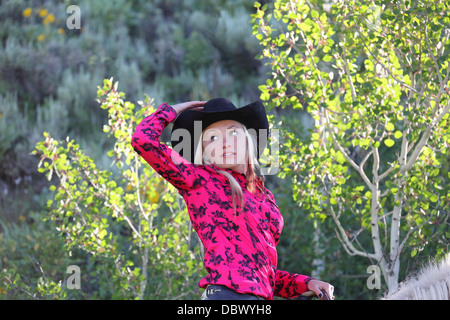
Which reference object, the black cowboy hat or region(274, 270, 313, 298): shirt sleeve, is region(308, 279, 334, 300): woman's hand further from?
the black cowboy hat

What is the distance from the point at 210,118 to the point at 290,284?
0.74 m

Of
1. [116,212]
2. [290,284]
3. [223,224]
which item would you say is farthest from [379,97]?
[116,212]

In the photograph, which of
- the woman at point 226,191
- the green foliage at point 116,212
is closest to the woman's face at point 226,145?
the woman at point 226,191

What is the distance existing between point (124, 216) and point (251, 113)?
7.03 ft

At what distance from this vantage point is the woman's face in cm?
252

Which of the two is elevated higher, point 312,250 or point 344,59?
point 344,59

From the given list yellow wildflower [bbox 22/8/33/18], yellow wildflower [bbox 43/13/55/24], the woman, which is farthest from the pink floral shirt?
yellow wildflower [bbox 22/8/33/18]

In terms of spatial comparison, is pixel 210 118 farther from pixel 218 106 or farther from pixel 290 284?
pixel 290 284

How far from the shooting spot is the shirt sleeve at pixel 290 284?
2.47m

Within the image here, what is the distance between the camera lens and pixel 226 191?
7.90 feet

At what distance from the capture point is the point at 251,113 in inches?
103

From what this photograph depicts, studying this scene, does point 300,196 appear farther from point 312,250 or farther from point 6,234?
point 6,234

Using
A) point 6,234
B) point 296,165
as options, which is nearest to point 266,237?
point 296,165

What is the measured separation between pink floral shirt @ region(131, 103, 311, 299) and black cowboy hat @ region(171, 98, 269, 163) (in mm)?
127
